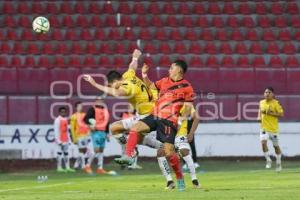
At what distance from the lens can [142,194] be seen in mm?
14648

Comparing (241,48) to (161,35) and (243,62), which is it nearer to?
(243,62)

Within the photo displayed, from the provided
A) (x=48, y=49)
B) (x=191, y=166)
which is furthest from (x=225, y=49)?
(x=191, y=166)

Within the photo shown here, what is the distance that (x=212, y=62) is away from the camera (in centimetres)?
3231

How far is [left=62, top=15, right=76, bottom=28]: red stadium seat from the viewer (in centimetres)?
3412

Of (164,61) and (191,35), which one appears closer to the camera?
(164,61)

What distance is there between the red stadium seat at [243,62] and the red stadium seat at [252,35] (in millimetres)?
1427

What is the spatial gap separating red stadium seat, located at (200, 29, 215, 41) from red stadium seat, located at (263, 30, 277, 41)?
77.9 inches

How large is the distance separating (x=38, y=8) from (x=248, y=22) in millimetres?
8172

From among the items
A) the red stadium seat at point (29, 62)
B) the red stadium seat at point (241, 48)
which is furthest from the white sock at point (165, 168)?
the red stadium seat at point (241, 48)

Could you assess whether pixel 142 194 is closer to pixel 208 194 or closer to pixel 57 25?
pixel 208 194

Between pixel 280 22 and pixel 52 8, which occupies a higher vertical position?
pixel 52 8

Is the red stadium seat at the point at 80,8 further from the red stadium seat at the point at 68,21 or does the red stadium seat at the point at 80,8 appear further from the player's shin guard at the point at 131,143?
the player's shin guard at the point at 131,143

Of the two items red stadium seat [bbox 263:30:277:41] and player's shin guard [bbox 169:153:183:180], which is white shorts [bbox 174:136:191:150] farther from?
red stadium seat [bbox 263:30:277:41]

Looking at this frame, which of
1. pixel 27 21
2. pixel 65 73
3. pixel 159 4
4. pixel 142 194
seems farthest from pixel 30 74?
pixel 142 194
